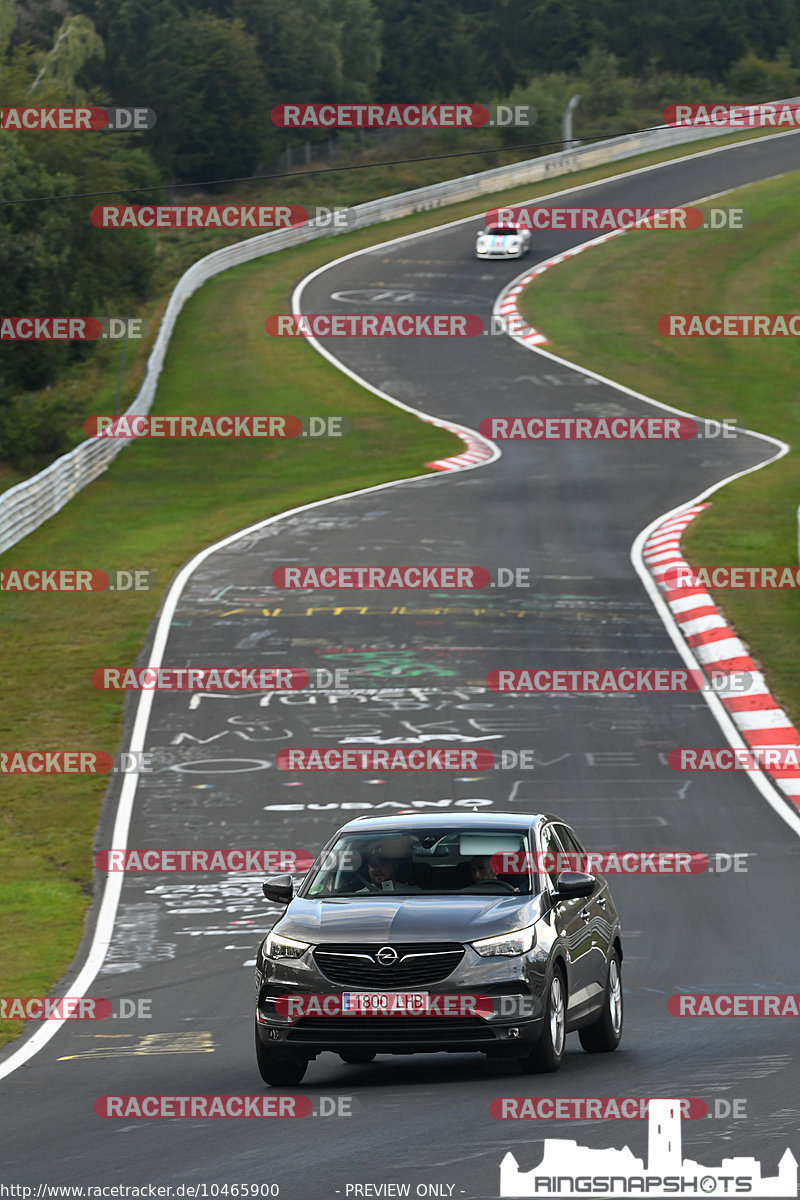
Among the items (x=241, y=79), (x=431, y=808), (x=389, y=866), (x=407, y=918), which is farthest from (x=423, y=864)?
(x=241, y=79)

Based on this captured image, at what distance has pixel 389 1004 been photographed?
10.1 meters

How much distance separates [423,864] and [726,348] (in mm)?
47117

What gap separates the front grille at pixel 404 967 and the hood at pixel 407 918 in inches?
1.8

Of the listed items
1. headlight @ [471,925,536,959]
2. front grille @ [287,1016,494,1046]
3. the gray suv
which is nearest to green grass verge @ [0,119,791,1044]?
the gray suv

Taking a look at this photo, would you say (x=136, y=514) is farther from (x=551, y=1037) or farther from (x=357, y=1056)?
(x=551, y=1037)

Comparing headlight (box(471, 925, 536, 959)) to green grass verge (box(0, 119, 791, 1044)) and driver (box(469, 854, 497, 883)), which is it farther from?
green grass verge (box(0, 119, 791, 1044))

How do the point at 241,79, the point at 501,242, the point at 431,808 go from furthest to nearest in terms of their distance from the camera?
1. the point at 241,79
2. the point at 501,242
3. the point at 431,808

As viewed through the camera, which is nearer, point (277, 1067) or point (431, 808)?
point (277, 1067)

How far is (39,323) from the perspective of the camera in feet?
178

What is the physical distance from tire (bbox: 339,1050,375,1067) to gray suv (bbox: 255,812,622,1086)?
15 mm

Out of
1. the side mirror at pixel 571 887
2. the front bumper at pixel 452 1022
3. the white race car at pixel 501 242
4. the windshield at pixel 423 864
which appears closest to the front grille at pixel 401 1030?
the front bumper at pixel 452 1022

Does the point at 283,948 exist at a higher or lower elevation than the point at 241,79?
lower

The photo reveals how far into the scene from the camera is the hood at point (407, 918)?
10219 millimetres

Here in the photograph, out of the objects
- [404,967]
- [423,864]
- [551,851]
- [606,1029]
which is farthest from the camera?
[551,851]
